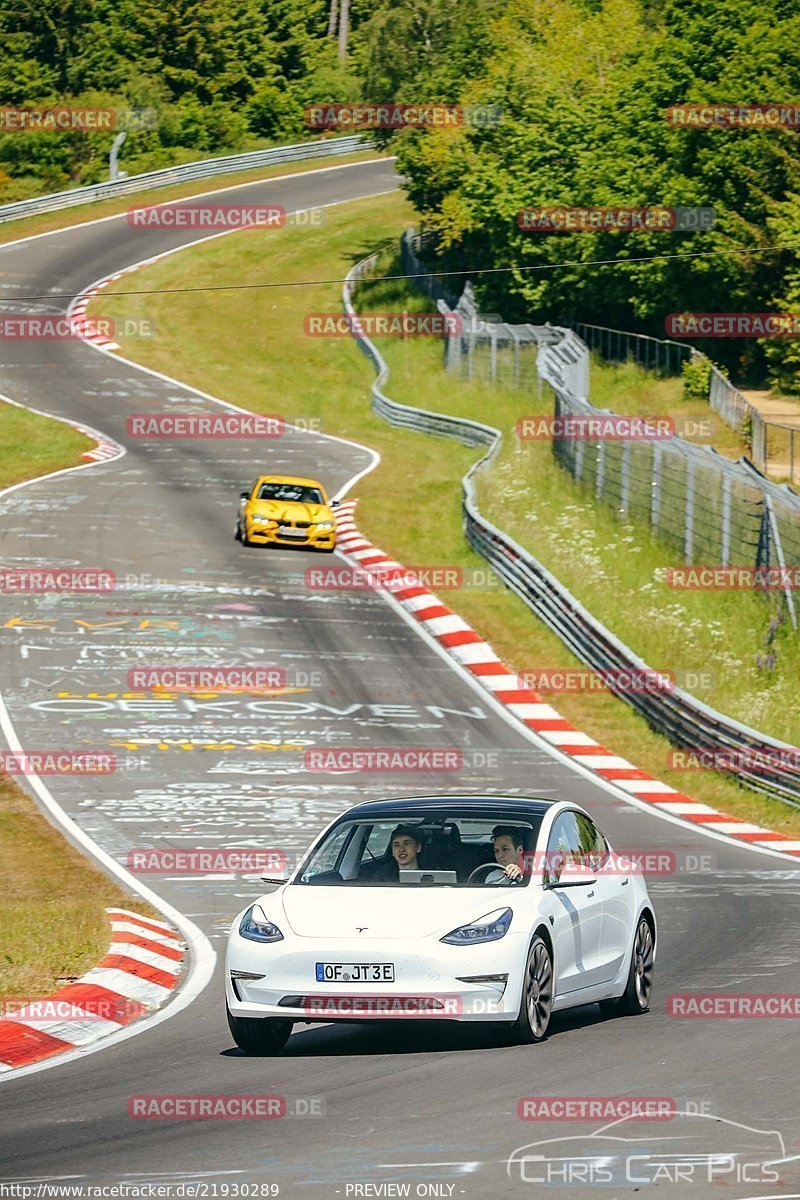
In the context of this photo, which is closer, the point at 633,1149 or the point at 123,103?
the point at 633,1149

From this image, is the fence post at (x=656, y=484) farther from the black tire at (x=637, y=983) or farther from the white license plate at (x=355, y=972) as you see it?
the white license plate at (x=355, y=972)

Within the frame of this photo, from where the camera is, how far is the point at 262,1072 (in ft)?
36.1

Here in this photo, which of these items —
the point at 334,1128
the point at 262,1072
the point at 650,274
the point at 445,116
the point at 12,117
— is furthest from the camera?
the point at 12,117

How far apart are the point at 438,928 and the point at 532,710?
728 inches

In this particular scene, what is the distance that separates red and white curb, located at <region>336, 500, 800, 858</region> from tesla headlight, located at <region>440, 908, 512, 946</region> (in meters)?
11.0

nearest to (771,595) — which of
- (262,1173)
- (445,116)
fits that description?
(262,1173)

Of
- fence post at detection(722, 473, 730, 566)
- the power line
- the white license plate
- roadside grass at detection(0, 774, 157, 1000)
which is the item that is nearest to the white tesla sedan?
the white license plate

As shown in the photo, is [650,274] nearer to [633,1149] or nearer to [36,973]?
[36,973]

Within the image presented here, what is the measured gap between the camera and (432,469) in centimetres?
4816

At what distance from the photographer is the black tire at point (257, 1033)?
11578 millimetres

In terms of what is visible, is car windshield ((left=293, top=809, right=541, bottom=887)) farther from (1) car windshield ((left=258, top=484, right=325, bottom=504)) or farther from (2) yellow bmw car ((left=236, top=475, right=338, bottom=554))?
(1) car windshield ((left=258, top=484, right=325, bottom=504))

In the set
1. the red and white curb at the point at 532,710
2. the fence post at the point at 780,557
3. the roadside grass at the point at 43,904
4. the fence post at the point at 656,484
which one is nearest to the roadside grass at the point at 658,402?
the red and white curb at the point at 532,710

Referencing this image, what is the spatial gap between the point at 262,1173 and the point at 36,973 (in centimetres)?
661

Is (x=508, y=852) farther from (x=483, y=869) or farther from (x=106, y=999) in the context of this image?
(x=106, y=999)
